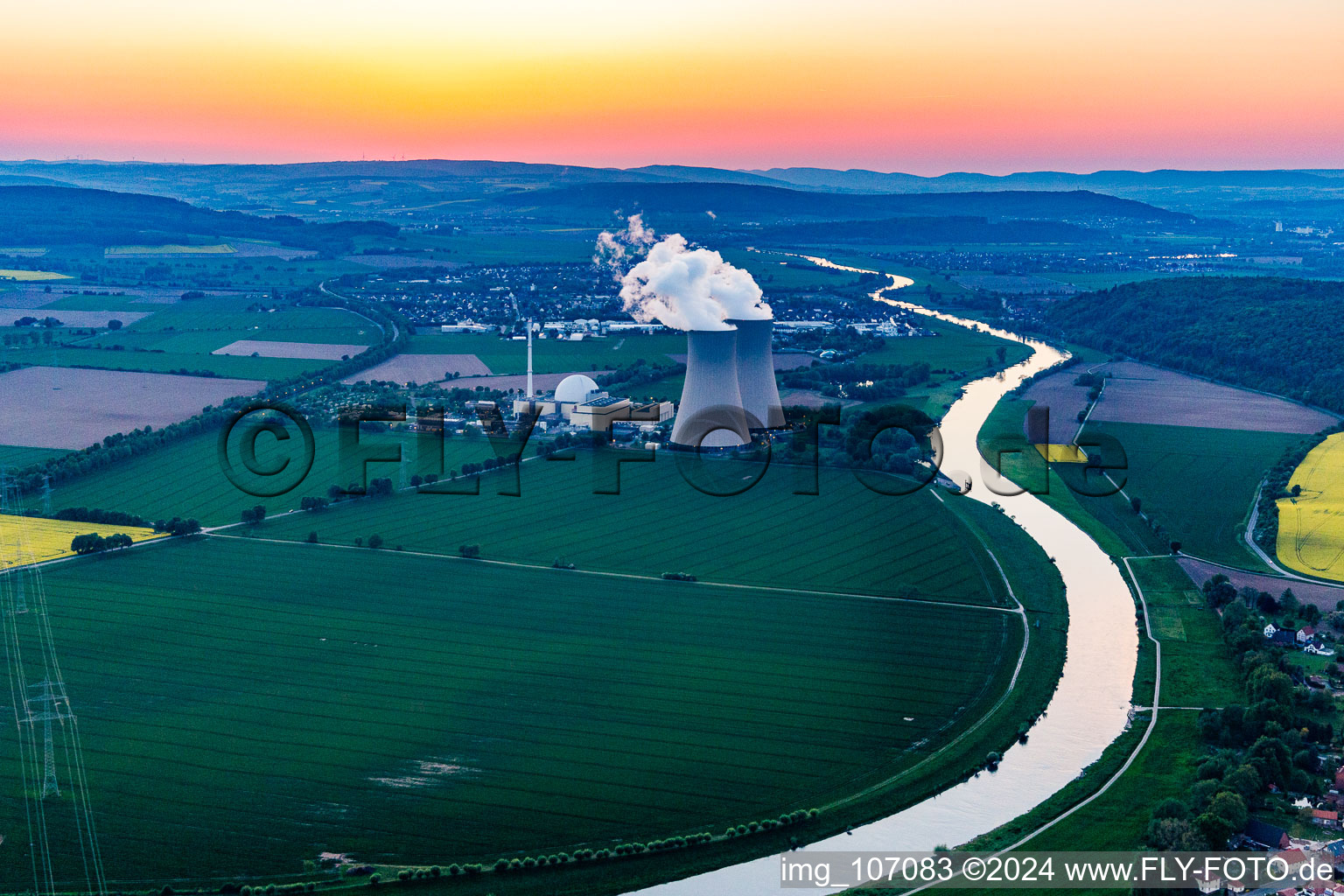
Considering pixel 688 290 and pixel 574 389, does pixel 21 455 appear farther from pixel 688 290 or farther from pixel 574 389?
pixel 688 290

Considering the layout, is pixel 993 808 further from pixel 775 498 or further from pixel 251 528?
pixel 251 528

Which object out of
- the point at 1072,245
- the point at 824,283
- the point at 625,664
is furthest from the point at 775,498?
the point at 1072,245

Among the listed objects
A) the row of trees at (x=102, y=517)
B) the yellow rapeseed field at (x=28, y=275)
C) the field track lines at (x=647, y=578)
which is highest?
the yellow rapeseed field at (x=28, y=275)

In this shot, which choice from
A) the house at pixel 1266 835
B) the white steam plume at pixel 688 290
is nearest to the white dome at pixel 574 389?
the white steam plume at pixel 688 290

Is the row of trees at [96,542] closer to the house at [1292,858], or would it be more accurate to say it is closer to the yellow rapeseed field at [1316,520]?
the house at [1292,858]

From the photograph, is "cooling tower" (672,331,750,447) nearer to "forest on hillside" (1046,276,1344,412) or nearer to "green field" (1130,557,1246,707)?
"green field" (1130,557,1246,707)

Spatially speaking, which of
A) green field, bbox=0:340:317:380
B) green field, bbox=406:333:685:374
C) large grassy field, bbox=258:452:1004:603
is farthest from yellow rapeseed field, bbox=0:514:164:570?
green field, bbox=406:333:685:374
